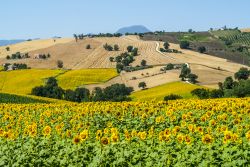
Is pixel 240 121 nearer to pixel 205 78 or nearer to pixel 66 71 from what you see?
pixel 205 78

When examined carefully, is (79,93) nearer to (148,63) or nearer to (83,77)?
(83,77)

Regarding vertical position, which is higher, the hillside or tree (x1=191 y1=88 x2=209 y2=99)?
tree (x1=191 y1=88 x2=209 y2=99)

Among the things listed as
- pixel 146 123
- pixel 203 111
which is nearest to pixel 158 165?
pixel 146 123

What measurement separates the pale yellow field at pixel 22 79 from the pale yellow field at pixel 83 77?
18.4 ft

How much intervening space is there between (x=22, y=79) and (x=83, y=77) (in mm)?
17909

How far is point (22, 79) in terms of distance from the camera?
145875 mm

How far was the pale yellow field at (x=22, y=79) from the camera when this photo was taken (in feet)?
444

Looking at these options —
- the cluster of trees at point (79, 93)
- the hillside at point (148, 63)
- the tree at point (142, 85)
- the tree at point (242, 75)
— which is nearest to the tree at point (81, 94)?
the cluster of trees at point (79, 93)

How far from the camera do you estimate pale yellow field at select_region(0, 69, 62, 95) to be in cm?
13525

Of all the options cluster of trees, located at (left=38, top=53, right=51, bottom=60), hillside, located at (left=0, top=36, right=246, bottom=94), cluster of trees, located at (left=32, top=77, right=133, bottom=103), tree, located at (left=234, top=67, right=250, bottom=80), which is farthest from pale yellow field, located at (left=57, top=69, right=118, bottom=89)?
tree, located at (left=234, top=67, right=250, bottom=80)

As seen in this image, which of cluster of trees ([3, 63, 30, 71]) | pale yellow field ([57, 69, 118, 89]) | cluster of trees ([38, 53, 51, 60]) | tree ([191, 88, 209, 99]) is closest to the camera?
tree ([191, 88, 209, 99])

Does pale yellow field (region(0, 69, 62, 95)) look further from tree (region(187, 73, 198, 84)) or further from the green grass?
tree (region(187, 73, 198, 84))

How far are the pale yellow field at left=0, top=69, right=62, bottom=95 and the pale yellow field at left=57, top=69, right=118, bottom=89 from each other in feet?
18.4

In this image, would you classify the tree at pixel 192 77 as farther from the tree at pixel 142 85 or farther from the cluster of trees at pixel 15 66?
the cluster of trees at pixel 15 66
